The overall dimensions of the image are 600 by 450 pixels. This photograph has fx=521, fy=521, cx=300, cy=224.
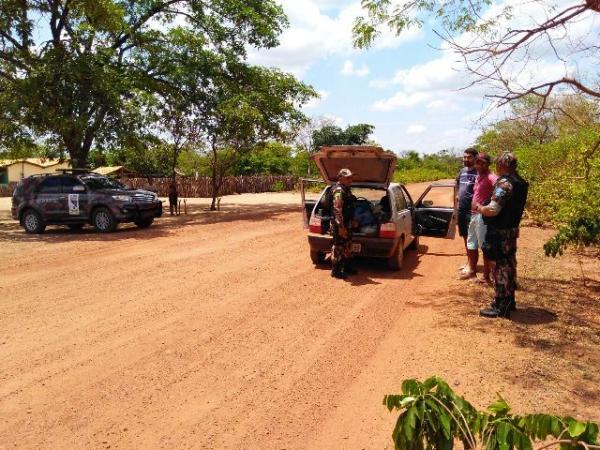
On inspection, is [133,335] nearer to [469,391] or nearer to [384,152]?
A: [469,391]

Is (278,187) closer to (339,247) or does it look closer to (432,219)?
(432,219)

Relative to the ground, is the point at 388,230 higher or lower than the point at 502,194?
lower

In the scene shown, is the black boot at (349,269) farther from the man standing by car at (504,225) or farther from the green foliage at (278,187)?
the green foliage at (278,187)

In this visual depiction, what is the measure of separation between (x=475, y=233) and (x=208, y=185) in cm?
3207

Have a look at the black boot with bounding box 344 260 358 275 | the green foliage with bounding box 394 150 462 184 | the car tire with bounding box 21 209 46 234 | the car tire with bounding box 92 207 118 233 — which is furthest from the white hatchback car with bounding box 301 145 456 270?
the green foliage with bounding box 394 150 462 184

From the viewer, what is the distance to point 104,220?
14.6 m

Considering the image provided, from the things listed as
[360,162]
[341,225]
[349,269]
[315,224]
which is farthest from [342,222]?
[360,162]

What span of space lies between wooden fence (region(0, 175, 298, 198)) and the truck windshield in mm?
20916

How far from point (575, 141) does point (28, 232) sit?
15305 mm

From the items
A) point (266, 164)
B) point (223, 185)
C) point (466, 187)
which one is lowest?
point (466, 187)

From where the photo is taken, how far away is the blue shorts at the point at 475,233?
7156mm

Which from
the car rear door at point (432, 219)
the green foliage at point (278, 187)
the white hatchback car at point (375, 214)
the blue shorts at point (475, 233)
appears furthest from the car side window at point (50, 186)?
the green foliage at point (278, 187)

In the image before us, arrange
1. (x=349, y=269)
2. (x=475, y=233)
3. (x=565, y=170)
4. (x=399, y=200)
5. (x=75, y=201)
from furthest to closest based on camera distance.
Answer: (x=75, y=201) < (x=565, y=170) < (x=399, y=200) < (x=349, y=269) < (x=475, y=233)

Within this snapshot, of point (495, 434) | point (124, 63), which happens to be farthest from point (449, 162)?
point (495, 434)
